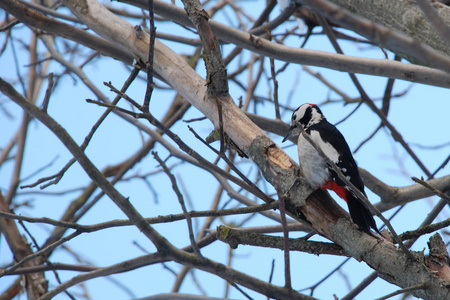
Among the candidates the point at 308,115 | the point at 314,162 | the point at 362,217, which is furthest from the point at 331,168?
the point at 308,115

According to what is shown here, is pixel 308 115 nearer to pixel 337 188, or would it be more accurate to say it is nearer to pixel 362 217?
pixel 337 188

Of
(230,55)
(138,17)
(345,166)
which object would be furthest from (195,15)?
(138,17)

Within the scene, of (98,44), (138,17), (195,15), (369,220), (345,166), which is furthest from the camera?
(138,17)

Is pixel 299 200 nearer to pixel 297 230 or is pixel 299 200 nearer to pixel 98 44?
pixel 297 230

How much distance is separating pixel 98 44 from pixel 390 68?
5.77ft

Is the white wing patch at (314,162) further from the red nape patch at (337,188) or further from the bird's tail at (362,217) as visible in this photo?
the bird's tail at (362,217)

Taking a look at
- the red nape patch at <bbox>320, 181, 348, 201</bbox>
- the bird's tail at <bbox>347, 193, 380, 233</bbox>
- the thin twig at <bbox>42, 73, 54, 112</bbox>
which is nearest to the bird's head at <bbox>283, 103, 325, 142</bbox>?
the red nape patch at <bbox>320, 181, 348, 201</bbox>

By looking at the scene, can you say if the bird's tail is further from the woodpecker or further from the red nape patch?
the red nape patch

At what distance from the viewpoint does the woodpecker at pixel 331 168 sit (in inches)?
92.5

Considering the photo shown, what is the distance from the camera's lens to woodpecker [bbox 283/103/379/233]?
7.71 ft

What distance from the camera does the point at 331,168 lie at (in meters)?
2.66

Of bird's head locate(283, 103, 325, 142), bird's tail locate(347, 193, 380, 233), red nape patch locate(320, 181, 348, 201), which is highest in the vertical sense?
bird's head locate(283, 103, 325, 142)

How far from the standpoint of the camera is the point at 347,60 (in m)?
2.41

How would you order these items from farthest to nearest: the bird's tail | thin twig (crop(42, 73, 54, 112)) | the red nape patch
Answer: the red nape patch
the bird's tail
thin twig (crop(42, 73, 54, 112))
